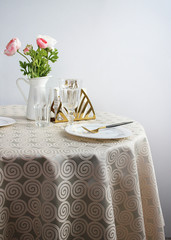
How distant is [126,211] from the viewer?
1.05 metres

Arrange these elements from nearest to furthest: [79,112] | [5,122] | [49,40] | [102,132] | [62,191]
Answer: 1. [62,191]
2. [102,132]
3. [5,122]
4. [49,40]
5. [79,112]

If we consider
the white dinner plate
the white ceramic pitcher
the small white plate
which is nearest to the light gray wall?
the white ceramic pitcher

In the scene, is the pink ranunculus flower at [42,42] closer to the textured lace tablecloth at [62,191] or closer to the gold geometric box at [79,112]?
the gold geometric box at [79,112]

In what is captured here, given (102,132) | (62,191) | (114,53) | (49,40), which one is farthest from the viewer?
(114,53)

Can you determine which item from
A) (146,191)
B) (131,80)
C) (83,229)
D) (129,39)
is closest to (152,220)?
(146,191)

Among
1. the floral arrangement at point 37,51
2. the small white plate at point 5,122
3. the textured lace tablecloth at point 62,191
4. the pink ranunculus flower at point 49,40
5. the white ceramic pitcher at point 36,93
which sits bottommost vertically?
the textured lace tablecloth at point 62,191

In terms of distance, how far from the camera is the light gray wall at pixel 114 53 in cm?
218

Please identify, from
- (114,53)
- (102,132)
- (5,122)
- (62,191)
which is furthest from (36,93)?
(114,53)

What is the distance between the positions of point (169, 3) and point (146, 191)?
156 centimetres

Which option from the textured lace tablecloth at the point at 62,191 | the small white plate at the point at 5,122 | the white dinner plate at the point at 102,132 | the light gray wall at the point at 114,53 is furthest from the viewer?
the light gray wall at the point at 114,53

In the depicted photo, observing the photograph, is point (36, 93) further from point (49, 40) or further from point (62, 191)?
point (62, 191)

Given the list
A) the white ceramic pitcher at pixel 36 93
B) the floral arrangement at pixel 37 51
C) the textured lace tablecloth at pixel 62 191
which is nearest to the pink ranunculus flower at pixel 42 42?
the floral arrangement at pixel 37 51

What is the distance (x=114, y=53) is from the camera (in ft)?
7.36

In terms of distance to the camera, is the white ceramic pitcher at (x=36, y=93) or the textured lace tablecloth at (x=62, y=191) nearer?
the textured lace tablecloth at (x=62, y=191)
